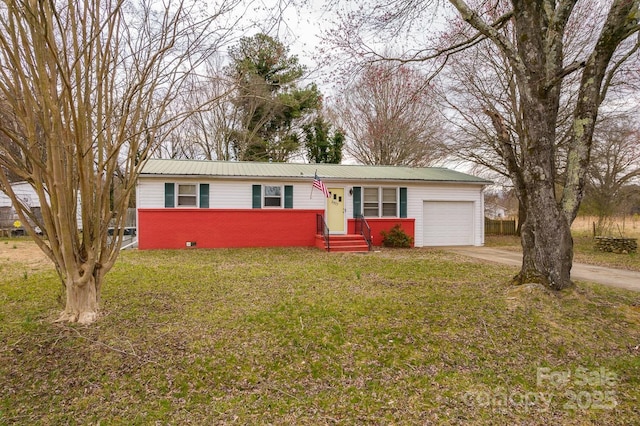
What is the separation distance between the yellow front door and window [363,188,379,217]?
1004 millimetres

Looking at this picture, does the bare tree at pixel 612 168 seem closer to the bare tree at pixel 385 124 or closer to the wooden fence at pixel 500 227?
the wooden fence at pixel 500 227

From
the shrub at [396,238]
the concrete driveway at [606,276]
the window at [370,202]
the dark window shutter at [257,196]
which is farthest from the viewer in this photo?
the window at [370,202]

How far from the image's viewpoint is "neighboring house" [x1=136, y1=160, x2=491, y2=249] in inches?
471

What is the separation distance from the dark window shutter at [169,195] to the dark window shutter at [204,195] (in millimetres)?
941

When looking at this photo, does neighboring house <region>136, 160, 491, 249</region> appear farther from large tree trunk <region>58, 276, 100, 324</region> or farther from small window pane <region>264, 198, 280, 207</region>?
large tree trunk <region>58, 276, 100, 324</region>

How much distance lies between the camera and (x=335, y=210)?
43.7 feet

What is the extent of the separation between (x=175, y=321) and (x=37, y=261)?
793 centimetres

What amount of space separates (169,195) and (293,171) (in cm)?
469

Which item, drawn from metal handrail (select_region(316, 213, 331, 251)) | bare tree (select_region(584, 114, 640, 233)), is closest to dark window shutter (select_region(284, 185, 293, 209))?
metal handrail (select_region(316, 213, 331, 251))

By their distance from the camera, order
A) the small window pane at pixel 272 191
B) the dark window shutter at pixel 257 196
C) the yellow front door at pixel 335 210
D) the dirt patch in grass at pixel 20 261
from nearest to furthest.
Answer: the dirt patch in grass at pixel 20 261 → the dark window shutter at pixel 257 196 → the small window pane at pixel 272 191 → the yellow front door at pixel 335 210

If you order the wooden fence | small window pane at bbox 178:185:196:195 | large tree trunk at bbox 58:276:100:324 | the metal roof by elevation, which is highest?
the metal roof

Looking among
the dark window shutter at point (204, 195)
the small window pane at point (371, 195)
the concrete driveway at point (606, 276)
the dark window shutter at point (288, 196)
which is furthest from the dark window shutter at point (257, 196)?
the concrete driveway at point (606, 276)

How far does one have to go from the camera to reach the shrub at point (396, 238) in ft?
43.1

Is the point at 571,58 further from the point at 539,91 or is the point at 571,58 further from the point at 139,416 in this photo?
the point at 139,416
